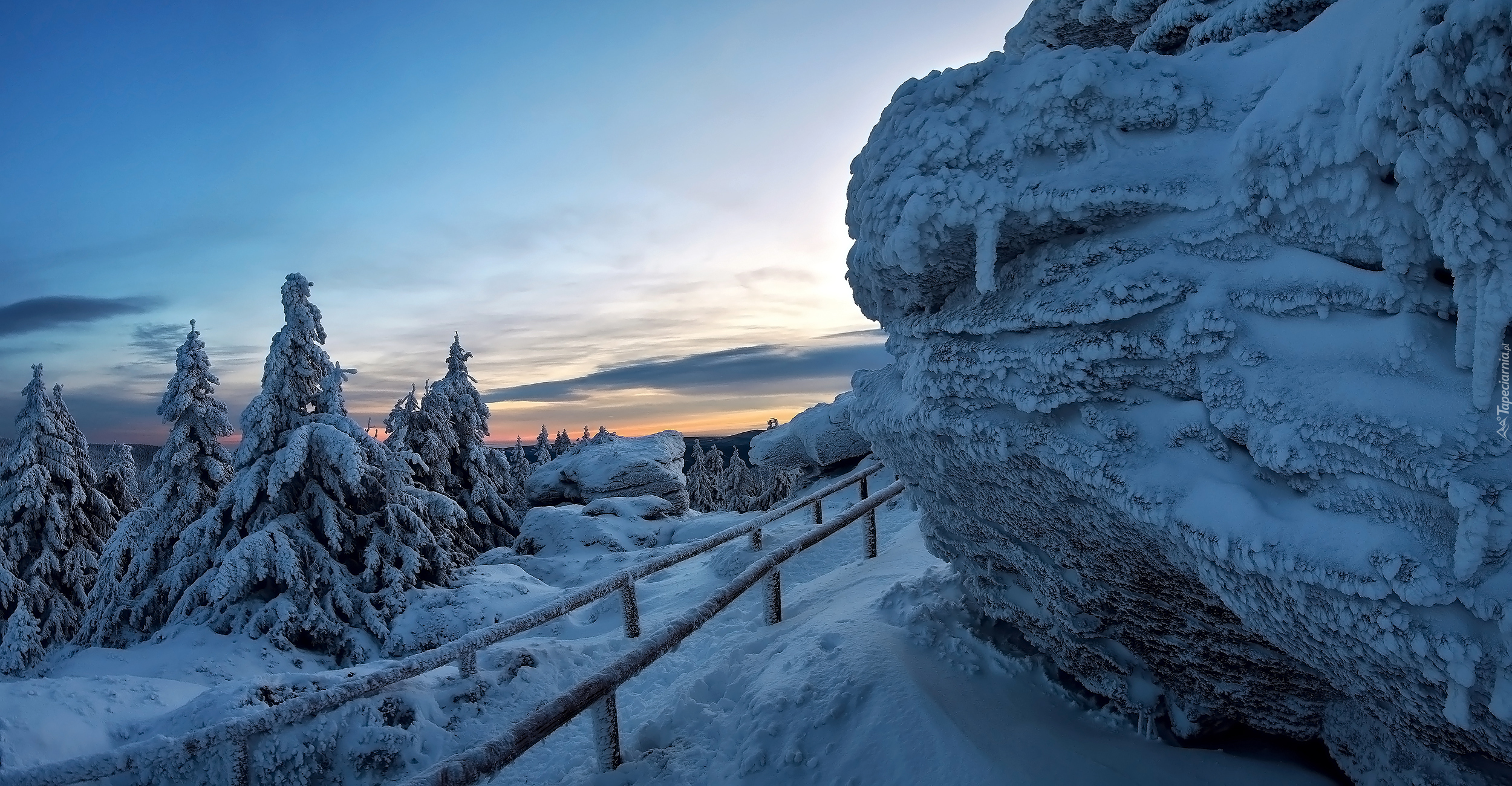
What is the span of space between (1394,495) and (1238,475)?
524 millimetres

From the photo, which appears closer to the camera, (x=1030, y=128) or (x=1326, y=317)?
(x=1326, y=317)

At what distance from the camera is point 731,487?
5891 centimetres

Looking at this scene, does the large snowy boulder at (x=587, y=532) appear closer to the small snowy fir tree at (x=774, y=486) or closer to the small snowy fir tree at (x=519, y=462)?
the small snowy fir tree at (x=774, y=486)

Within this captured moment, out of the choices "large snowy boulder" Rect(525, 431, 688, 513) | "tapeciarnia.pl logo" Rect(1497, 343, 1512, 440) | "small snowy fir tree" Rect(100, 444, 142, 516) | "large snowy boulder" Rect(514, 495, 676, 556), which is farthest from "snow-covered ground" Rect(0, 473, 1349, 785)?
"small snowy fir tree" Rect(100, 444, 142, 516)

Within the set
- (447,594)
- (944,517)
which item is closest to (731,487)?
(447,594)

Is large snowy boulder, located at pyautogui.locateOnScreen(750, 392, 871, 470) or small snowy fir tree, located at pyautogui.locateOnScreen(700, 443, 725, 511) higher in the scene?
large snowy boulder, located at pyautogui.locateOnScreen(750, 392, 871, 470)

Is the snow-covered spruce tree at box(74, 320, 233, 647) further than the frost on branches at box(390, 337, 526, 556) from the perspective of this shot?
No

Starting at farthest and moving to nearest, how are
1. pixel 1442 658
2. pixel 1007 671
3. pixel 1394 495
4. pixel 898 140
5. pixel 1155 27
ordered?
pixel 1155 27, pixel 1007 671, pixel 898 140, pixel 1394 495, pixel 1442 658

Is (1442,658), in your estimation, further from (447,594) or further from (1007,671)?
(447,594)

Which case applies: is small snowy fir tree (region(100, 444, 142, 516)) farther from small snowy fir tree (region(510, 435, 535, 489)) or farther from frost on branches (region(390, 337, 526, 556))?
small snowy fir tree (region(510, 435, 535, 489))

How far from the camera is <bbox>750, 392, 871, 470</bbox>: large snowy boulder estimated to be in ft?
77.6

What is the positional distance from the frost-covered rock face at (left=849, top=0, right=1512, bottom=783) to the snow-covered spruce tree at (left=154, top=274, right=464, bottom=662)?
1280 centimetres

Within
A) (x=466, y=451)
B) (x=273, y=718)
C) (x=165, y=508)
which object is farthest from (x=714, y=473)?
(x=273, y=718)

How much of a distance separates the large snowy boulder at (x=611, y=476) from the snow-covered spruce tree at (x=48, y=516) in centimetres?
1493
